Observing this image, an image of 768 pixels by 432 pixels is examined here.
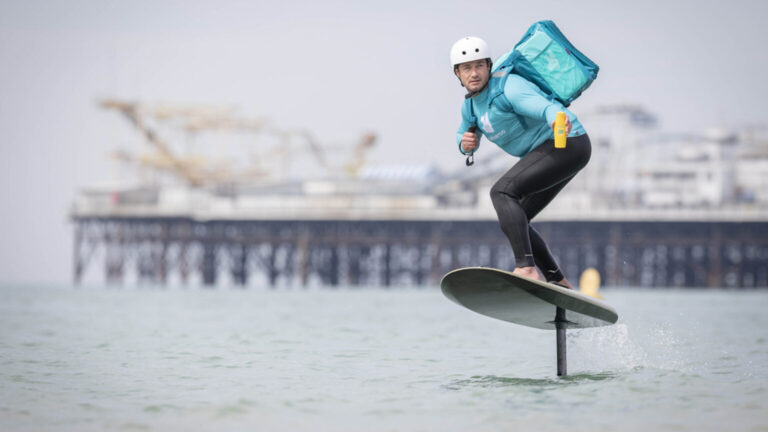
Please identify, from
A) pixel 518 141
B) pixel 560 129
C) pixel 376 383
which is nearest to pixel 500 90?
pixel 518 141

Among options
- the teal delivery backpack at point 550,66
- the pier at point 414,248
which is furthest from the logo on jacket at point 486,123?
the pier at point 414,248

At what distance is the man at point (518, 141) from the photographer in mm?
9031

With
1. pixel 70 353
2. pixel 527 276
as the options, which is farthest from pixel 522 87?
pixel 70 353

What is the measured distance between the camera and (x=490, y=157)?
93.1m

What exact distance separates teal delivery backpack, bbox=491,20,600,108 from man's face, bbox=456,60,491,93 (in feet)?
0.42

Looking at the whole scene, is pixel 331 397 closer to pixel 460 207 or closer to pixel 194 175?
pixel 460 207

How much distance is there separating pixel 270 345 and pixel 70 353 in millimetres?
2611

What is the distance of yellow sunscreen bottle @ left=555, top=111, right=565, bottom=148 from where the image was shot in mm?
8555

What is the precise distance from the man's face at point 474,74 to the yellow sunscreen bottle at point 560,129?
2.47 feet

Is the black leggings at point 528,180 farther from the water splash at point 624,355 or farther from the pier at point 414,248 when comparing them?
the pier at point 414,248

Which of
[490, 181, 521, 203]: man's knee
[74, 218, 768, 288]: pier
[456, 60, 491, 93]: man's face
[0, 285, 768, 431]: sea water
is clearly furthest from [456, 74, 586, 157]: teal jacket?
[74, 218, 768, 288]: pier

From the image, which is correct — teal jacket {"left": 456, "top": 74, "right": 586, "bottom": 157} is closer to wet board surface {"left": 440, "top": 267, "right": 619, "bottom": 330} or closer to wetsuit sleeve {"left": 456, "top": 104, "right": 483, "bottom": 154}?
wetsuit sleeve {"left": 456, "top": 104, "right": 483, "bottom": 154}

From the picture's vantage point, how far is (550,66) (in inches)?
364

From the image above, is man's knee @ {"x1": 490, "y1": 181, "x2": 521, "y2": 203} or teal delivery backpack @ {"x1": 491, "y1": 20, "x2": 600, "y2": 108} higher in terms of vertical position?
teal delivery backpack @ {"x1": 491, "y1": 20, "x2": 600, "y2": 108}
